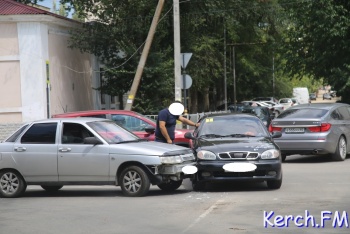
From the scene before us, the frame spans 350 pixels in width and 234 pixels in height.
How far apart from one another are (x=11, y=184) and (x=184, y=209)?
13.1ft

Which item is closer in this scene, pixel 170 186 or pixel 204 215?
pixel 204 215

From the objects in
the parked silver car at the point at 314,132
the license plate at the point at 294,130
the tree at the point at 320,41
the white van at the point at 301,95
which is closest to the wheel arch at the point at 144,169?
the parked silver car at the point at 314,132

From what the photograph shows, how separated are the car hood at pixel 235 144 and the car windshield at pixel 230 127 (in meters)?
0.41

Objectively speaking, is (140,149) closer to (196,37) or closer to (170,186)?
(170,186)

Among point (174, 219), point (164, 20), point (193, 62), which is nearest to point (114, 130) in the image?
point (174, 219)

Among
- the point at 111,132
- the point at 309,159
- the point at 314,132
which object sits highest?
the point at 111,132

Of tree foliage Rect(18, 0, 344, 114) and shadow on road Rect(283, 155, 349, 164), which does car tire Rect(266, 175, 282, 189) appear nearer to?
shadow on road Rect(283, 155, 349, 164)

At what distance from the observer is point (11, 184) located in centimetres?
1327

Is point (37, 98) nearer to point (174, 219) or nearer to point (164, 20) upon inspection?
point (164, 20)

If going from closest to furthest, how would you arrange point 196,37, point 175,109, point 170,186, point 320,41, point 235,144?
1. point 235,144
2. point 170,186
3. point 175,109
4. point 320,41
5. point 196,37

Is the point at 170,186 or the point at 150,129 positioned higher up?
the point at 150,129

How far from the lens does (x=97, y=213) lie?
10867mm

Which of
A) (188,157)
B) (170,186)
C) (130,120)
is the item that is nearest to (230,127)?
(188,157)

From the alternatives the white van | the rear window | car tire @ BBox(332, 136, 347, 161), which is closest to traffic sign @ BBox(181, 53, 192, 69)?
the rear window
